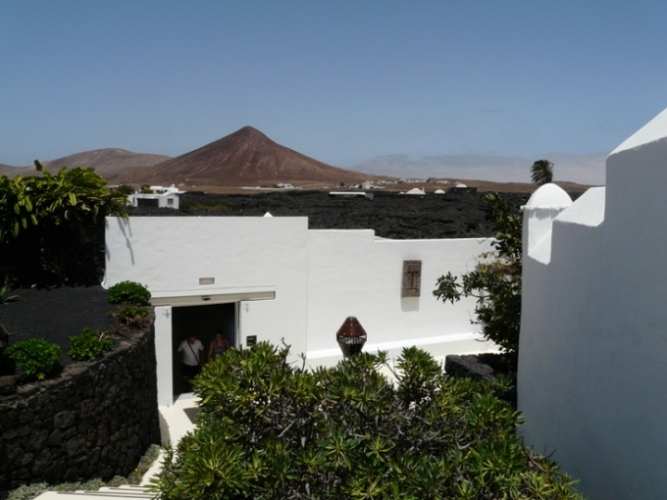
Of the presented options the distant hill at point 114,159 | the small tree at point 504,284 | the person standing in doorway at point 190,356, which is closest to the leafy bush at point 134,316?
the person standing in doorway at point 190,356

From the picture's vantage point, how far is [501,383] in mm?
5008

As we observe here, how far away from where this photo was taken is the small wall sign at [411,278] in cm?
1283

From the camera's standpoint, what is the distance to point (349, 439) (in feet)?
12.8

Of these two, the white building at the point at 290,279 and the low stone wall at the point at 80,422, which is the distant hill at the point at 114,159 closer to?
the white building at the point at 290,279

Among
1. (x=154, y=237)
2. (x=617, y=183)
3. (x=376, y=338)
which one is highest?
(x=617, y=183)

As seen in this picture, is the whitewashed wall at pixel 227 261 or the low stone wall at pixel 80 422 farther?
the whitewashed wall at pixel 227 261

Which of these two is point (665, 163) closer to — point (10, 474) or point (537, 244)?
point (537, 244)

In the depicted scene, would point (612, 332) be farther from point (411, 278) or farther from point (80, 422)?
point (411, 278)

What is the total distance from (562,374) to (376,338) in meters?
6.86

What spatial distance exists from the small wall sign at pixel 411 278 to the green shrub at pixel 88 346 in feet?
23.3

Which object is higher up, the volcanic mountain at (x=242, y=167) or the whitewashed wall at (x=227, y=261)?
the volcanic mountain at (x=242, y=167)

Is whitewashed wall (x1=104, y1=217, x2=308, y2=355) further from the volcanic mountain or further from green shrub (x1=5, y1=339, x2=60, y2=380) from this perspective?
the volcanic mountain

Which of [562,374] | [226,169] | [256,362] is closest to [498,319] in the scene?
[562,374]

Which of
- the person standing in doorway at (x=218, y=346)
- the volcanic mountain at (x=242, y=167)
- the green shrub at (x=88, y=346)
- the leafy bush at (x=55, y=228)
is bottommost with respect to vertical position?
the person standing in doorway at (x=218, y=346)
